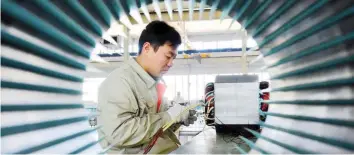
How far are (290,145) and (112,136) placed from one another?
3.30ft

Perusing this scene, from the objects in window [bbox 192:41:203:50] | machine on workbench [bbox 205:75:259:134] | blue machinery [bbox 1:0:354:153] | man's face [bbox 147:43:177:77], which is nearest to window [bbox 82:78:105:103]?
blue machinery [bbox 1:0:354:153]

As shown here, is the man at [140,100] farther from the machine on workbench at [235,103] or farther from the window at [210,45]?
the window at [210,45]

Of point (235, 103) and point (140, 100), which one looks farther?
point (235, 103)

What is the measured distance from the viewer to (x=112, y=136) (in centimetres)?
138

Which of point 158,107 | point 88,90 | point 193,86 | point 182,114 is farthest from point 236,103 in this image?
point 193,86

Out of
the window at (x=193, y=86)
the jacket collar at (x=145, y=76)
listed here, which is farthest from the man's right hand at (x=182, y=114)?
the window at (x=193, y=86)

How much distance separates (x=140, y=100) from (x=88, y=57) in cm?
93

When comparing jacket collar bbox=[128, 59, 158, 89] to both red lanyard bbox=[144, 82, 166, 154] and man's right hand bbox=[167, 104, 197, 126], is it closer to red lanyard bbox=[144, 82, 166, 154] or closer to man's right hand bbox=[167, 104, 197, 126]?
red lanyard bbox=[144, 82, 166, 154]

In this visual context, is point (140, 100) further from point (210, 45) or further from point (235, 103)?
point (210, 45)

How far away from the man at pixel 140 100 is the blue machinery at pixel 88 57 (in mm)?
653

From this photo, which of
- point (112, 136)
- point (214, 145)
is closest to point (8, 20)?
point (112, 136)

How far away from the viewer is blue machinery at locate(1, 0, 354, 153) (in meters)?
0.40

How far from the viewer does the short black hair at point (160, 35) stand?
1.80 m

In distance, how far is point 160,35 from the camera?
1.82m
